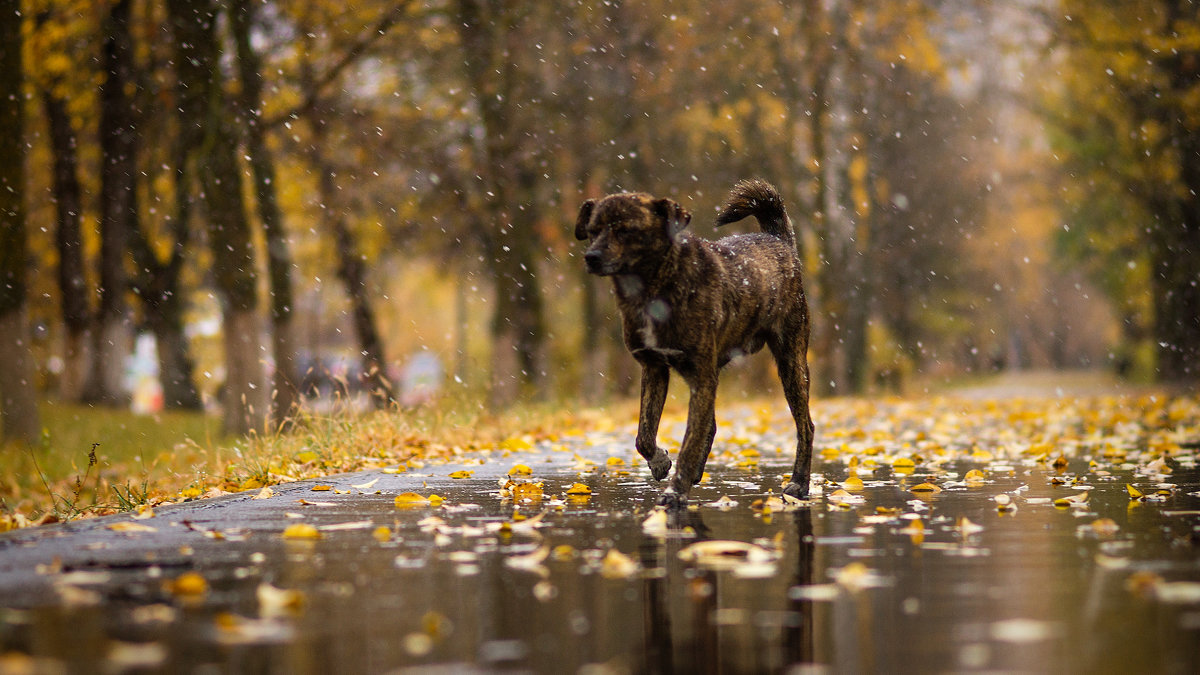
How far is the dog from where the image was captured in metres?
7.27

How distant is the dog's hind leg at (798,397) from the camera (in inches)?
314

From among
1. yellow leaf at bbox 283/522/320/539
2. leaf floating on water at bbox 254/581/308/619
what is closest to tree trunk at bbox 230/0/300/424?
yellow leaf at bbox 283/522/320/539

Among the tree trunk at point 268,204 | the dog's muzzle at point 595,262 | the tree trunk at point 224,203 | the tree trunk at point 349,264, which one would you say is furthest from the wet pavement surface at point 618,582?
the tree trunk at point 349,264

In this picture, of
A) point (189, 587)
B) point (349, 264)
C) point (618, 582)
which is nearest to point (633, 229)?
point (618, 582)

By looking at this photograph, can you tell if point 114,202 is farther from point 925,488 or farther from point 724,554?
point 724,554

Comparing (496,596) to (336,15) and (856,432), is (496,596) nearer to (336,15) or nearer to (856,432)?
(856,432)

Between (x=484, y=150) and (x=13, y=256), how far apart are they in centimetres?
880

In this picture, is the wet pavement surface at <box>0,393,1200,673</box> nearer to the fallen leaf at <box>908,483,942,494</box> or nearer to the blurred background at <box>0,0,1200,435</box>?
the fallen leaf at <box>908,483,942,494</box>

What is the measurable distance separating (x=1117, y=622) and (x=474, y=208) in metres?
21.4

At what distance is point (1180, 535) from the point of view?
5.92m

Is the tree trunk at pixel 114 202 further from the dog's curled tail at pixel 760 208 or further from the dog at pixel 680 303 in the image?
the dog at pixel 680 303

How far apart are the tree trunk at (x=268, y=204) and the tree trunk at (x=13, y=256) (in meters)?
3.40

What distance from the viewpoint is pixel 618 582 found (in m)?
4.85

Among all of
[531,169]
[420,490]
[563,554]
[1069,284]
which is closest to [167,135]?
[531,169]
